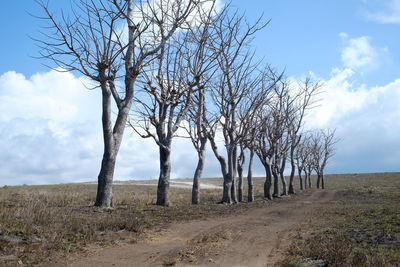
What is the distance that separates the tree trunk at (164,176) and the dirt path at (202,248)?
23.1 feet

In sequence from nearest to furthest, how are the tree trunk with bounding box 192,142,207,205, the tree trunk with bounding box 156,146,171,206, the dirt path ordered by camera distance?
1. the dirt path
2. the tree trunk with bounding box 156,146,171,206
3. the tree trunk with bounding box 192,142,207,205

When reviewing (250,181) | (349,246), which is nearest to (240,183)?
(250,181)

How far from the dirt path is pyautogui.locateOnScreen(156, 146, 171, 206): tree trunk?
7029mm

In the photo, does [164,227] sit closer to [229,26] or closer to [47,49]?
[47,49]

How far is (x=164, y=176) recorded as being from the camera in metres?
19.9

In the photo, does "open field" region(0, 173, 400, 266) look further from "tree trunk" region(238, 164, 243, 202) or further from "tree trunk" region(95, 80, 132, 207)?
"tree trunk" region(238, 164, 243, 202)

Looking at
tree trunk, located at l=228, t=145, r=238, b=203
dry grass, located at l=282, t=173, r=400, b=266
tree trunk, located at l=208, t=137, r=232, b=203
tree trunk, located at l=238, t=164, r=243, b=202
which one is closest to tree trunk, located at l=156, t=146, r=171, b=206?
tree trunk, located at l=208, t=137, r=232, b=203

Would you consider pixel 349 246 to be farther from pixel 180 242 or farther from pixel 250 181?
pixel 250 181

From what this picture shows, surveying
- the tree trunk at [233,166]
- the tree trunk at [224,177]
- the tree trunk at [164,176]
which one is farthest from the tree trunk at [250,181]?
the tree trunk at [164,176]

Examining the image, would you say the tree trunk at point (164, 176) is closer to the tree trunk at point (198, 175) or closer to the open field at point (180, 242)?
the tree trunk at point (198, 175)

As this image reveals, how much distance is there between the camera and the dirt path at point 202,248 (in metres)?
7.58

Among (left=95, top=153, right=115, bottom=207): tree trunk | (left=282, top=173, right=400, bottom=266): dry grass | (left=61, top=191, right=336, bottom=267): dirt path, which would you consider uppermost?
(left=95, top=153, right=115, bottom=207): tree trunk

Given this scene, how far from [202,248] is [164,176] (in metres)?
11.4

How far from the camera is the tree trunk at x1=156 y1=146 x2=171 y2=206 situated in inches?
768
